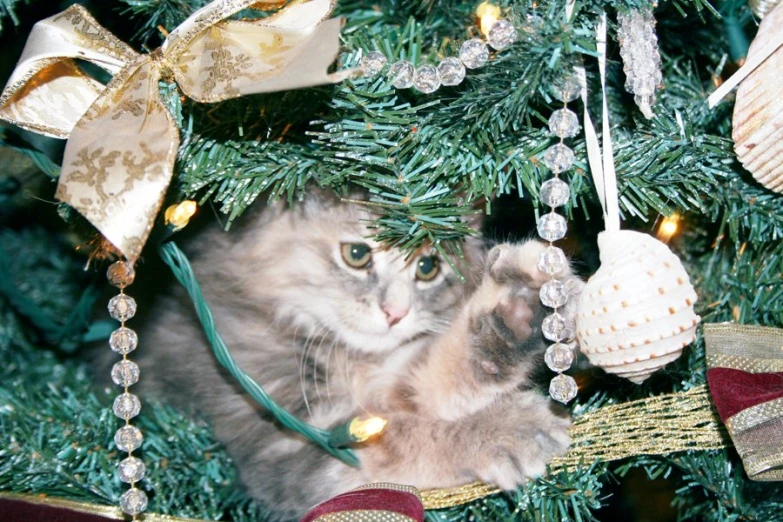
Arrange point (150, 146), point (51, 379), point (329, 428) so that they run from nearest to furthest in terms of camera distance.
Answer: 1. point (150, 146)
2. point (329, 428)
3. point (51, 379)

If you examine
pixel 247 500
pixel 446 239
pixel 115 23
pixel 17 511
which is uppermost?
pixel 115 23

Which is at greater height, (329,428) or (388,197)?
(388,197)

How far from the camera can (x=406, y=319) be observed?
77cm

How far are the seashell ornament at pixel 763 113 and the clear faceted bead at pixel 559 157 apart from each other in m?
0.15

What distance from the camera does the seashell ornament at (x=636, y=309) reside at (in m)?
0.52

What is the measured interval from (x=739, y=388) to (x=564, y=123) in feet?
0.86

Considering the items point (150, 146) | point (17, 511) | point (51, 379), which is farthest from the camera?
point (51, 379)

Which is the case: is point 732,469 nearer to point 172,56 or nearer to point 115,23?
point 172,56

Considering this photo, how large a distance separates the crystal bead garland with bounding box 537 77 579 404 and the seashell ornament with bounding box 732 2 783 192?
0.14m

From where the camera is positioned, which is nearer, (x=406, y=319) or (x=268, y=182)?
(x=268, y=182)

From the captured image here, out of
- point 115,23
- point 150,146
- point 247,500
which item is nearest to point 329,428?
point 247,500

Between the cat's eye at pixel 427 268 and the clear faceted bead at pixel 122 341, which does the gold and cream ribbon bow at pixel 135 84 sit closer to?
the clear faceted bead at pixel 122 341

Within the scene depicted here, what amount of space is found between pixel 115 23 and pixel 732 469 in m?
0.77

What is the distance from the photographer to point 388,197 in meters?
0.64
